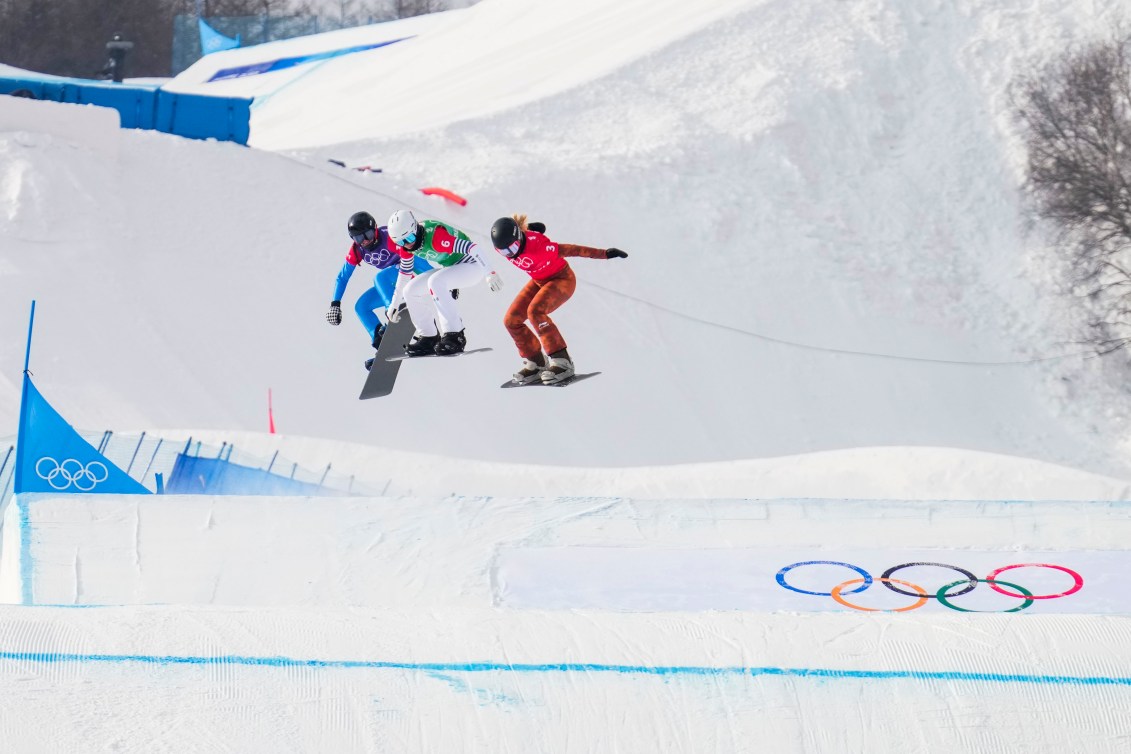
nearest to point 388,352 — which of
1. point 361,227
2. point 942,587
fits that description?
point 361,227

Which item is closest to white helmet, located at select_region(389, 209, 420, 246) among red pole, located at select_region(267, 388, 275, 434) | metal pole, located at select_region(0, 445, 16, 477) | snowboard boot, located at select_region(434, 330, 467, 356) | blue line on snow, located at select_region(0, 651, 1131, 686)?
snowboard boot, located at select_region(434, 330, 467, 356)

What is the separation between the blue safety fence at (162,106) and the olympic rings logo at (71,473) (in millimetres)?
9252

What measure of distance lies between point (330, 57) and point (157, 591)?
2771cm

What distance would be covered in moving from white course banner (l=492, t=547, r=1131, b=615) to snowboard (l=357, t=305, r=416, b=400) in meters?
1.61

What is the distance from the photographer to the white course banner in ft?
29.8

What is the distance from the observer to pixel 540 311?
29.5 ft

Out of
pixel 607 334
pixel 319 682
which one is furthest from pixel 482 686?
pixel 607 334

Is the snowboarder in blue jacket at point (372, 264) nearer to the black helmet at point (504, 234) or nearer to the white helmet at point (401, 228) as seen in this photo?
the white helmet at point (401, 228)

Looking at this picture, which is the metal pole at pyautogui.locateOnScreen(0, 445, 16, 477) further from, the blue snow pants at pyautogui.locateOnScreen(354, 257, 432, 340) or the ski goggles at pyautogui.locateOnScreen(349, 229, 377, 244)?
the ski goggles at pyautogui.locateOnScreen(349, 229, 377, 244)

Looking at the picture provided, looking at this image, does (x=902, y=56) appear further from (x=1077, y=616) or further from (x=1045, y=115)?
(x=1077, y=616)

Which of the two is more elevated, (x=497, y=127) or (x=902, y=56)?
(x=902, y=56)

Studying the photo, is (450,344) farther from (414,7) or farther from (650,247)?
(414,7)

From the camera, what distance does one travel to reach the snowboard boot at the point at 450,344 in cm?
941

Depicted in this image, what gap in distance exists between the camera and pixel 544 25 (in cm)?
3045
